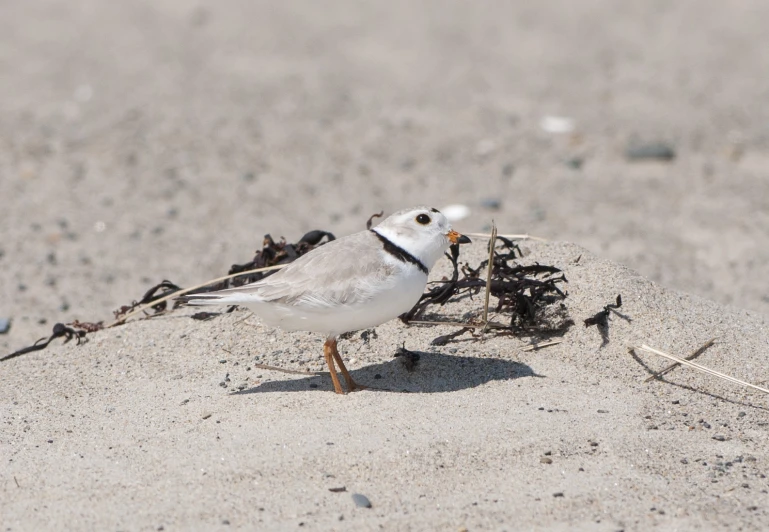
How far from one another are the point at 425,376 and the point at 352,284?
1.97 ft

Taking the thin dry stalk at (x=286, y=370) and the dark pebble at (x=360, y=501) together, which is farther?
the thin dry stalk at (x=286, y=370)

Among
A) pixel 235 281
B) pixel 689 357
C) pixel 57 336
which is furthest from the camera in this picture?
pixel 235 281

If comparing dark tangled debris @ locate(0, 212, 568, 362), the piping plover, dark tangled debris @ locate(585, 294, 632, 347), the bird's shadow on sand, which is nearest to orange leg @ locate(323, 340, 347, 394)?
the piping plover

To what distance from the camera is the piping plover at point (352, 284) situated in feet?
13.5

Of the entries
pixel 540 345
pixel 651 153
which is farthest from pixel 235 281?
pixel 651 153

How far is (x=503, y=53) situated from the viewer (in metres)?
11.0

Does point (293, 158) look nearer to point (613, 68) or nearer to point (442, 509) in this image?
point (613, 68)

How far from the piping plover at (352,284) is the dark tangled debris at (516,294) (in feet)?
1.43

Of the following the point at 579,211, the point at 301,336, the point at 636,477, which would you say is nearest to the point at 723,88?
the point at 579,211

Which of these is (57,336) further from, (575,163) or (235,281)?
(575,163)

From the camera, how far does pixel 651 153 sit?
886 cm

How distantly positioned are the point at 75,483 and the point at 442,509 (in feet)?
4.61

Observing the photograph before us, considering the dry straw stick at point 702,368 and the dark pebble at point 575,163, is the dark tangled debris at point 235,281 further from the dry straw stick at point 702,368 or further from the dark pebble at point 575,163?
the dark pebble at point 575,163

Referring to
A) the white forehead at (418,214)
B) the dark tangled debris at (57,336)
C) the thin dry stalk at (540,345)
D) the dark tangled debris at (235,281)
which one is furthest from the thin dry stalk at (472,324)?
the dark tangled debris at (57,336)
